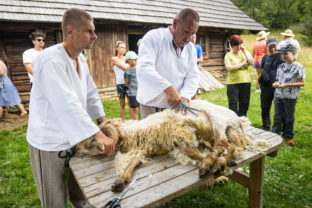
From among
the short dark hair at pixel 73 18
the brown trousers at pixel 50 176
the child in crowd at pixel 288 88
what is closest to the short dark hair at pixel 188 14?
the short dark hair at pixel 73 18

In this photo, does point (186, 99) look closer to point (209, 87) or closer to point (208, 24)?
point (209, 87)

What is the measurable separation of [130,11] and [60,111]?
8672mm

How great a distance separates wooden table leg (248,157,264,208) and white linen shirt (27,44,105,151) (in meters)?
1.78

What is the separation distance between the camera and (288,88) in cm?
407

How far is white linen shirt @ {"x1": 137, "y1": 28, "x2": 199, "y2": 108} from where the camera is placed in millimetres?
2354

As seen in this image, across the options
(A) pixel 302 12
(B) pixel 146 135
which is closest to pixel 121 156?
(B) pixel 146 135

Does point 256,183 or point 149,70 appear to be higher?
point 149,70

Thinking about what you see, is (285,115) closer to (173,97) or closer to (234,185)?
(234,185)

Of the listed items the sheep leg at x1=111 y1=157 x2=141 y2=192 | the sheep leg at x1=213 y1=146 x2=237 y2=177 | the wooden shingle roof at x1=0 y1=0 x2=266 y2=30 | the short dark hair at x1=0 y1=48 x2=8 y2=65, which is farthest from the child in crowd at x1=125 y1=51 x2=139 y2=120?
the short dark hair at x1=0 y1=48 x2=8 y2=65

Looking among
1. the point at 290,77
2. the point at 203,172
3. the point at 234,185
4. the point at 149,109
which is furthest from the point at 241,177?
the point at 290,77

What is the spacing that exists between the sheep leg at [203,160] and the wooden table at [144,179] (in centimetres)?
7

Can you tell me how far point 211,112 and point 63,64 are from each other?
1.41 meters

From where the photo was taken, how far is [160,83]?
2.22 m

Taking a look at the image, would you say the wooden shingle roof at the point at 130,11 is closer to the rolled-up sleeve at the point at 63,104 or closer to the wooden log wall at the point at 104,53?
the wooden log wall at the point at 104,53
